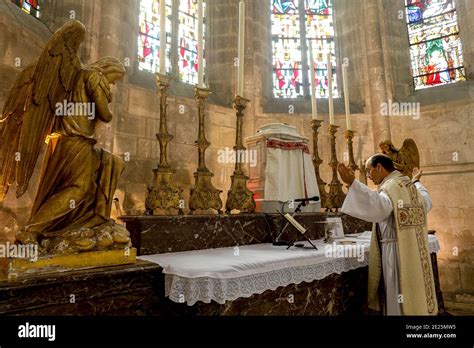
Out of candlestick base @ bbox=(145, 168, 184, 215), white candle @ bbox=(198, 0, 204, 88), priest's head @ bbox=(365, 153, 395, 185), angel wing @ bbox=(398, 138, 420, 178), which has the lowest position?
candlestick base @ bbox=(145, 168, 184, 215)

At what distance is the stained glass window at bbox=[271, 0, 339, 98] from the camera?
7434mm

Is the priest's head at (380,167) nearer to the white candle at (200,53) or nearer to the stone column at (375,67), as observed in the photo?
the white candle at (200,53)

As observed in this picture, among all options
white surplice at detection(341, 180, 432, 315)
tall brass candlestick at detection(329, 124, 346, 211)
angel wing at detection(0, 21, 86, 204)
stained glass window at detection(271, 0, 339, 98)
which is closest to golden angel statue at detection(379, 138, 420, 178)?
tall brass candlestick at detection(329, 124, 346, 211)

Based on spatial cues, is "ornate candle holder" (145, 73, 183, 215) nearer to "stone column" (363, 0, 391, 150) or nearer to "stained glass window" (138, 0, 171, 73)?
"stained glass window" (138, 0, 171, 73)

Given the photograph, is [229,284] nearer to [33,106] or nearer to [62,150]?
[62,150]

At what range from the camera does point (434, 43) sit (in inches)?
279

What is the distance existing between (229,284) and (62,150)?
1.24 metres

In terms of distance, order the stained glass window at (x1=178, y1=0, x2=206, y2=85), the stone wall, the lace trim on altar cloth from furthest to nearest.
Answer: the stained glass window at (x1=178, y1=0, x2=206, y2=85) → the stone wall → the lace trim on altar cloth

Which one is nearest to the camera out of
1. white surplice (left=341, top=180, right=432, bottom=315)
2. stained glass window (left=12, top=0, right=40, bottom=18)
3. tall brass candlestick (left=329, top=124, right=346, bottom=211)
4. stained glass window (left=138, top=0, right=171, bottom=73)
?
white surplice (left=341, top=180, right=432, bottom=315)

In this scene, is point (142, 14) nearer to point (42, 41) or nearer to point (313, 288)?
point (42, 41)

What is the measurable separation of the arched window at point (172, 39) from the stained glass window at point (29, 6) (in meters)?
1.70

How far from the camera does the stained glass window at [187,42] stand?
6553 millimetres

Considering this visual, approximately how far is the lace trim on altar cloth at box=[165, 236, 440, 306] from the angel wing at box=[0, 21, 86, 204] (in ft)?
3.39

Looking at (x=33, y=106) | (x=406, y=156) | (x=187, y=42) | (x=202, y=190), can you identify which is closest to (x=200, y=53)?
(x=202, y=190)
